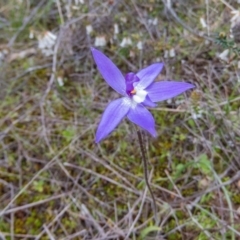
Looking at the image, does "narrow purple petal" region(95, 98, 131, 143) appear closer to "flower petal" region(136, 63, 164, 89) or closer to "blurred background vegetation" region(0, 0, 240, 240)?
"flower petal" region(136, 63, 164, 89)

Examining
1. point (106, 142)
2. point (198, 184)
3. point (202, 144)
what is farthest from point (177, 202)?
point (106, 142)

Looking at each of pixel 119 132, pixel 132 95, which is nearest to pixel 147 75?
pixel 132 95

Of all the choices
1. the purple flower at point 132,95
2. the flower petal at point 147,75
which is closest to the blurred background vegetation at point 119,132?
the flower petal at point 147,75

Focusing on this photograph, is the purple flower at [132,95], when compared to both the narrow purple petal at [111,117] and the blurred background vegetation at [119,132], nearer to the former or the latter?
the narrow purple petal at [111,117]

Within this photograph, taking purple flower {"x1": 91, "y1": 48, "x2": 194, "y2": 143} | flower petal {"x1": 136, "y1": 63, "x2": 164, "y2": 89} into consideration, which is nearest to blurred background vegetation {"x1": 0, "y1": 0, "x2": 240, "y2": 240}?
flower petal {"x1": 136, "y1": 63, "x2": 164, "y2": 89}

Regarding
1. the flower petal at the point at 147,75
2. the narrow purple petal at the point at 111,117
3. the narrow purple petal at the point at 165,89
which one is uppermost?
the narrow purple petal at the point at 111,117

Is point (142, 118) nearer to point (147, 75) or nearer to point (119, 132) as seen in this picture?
point (147, 75)
